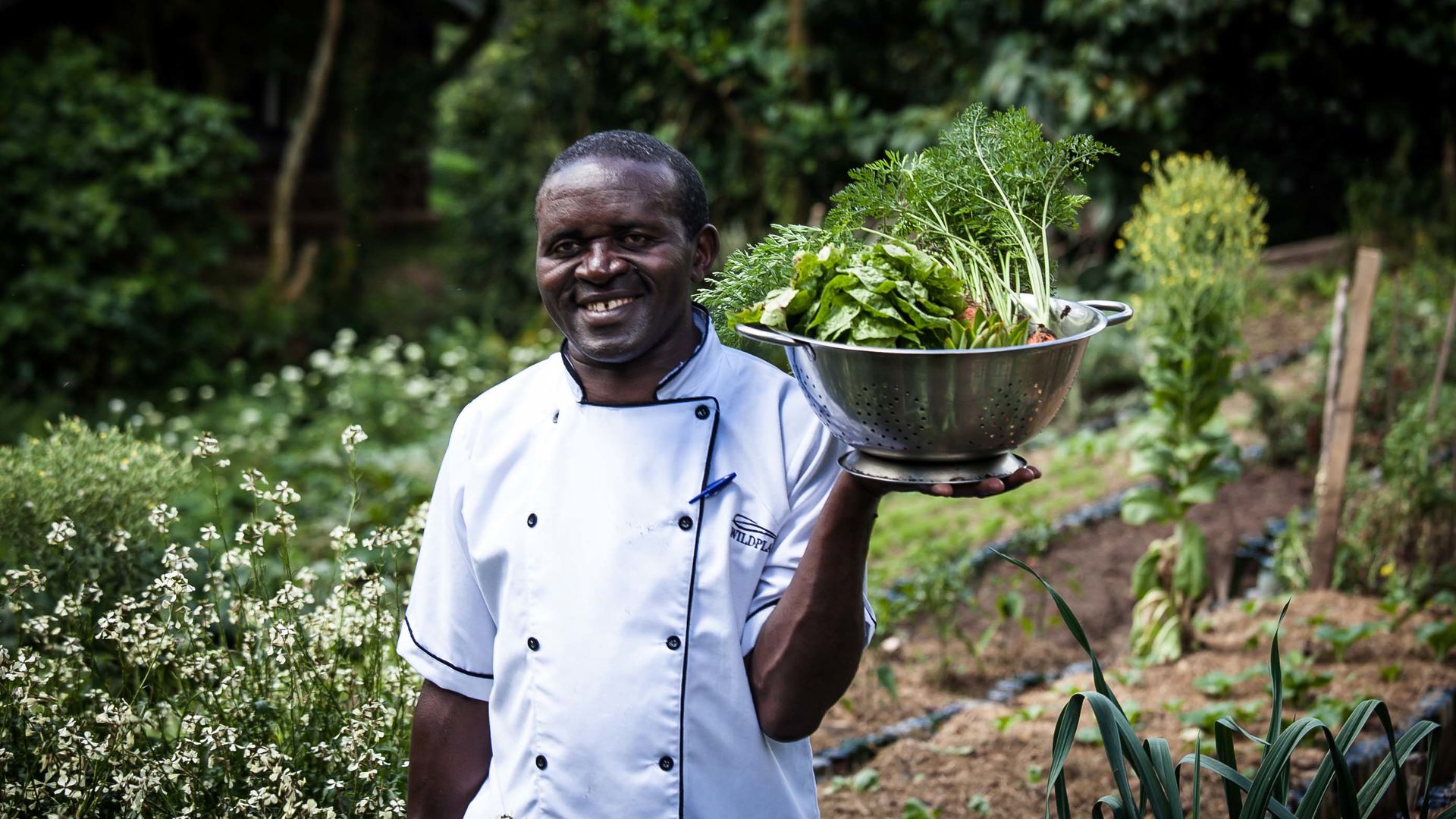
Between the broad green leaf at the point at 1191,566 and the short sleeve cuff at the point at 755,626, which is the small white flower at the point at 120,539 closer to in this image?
the short sleeve cuff at the point at 755,626

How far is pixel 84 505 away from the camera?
10.6 ft

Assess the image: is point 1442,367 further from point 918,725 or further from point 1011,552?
point 918,725

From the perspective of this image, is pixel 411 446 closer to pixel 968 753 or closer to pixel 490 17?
pixel 968 753

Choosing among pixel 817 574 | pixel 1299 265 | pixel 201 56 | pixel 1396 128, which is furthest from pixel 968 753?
pixel 201 56

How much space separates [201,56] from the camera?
1304cm

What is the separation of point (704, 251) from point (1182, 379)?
10.5 feet

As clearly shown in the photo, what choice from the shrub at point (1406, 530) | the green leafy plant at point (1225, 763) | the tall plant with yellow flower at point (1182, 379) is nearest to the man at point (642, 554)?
the green leafy plant at point (1225, 763)

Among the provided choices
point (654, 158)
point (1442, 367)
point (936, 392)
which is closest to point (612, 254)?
point (654, 158)

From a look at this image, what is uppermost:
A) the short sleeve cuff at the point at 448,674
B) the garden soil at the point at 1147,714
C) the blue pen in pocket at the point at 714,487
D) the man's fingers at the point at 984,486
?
the man's fingers at the point at 984,486

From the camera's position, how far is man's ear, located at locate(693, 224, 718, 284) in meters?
2.04

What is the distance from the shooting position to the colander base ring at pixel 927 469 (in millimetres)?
1650

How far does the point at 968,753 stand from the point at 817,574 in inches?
100

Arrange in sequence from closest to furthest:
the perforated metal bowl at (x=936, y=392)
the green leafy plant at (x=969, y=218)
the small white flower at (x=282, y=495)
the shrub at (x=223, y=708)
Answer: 1. the perforated metal bowl at (x=936, y=392)
2. the green leafy plant at (x=969, y=218)
3. the shrub at (x=223, y=708)
4. the small white flower at (x=282, y=495)

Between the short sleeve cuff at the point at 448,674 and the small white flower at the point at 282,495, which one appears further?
the small white flower at the point at 282,495
